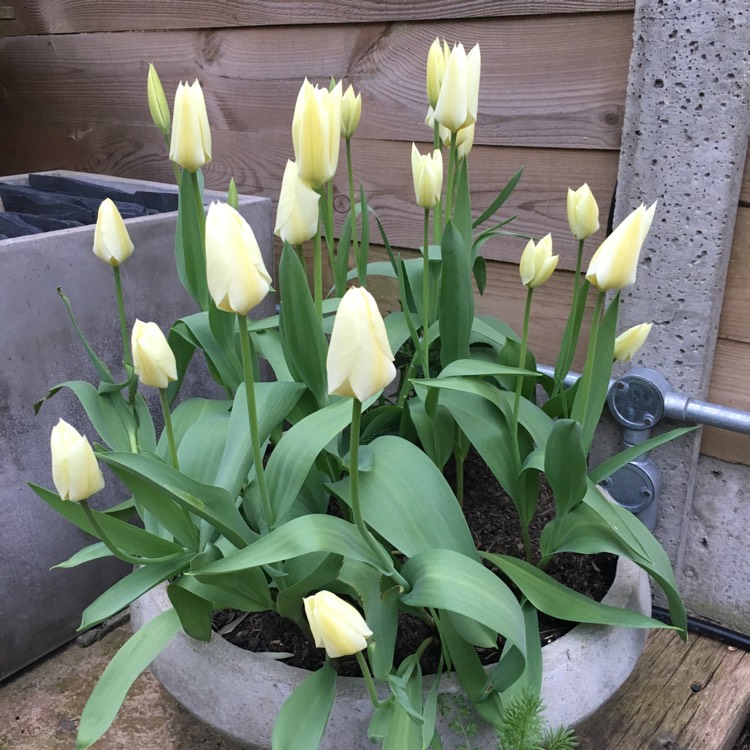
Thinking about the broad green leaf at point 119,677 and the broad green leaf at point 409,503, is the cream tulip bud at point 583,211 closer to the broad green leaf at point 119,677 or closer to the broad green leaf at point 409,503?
the broad green leaf at point 409,503

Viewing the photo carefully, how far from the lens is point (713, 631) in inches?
40.9

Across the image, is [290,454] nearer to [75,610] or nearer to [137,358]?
[137,358]

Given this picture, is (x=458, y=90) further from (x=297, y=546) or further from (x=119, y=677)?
(x=119, y=677)

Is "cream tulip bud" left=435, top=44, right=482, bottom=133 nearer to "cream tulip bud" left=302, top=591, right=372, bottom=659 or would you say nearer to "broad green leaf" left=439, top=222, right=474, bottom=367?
"broad green leaf" left=439, top=222, right=474, bottom=367

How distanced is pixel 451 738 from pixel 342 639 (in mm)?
194

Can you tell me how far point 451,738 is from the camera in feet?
1.92

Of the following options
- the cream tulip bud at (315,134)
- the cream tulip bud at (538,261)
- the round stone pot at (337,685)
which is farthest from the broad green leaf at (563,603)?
the cream tulip bud at (315,134)

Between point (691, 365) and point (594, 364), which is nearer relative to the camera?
point (594, 364)

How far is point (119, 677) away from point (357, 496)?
253mm

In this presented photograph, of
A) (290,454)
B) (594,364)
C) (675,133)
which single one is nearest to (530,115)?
(675,133)

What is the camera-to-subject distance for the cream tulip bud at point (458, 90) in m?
0.60

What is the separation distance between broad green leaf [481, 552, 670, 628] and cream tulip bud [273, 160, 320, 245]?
32 cm

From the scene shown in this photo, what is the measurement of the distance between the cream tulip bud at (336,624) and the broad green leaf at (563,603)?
0.72 ft

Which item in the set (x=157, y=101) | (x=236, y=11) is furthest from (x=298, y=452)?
(x=236, y=11)
